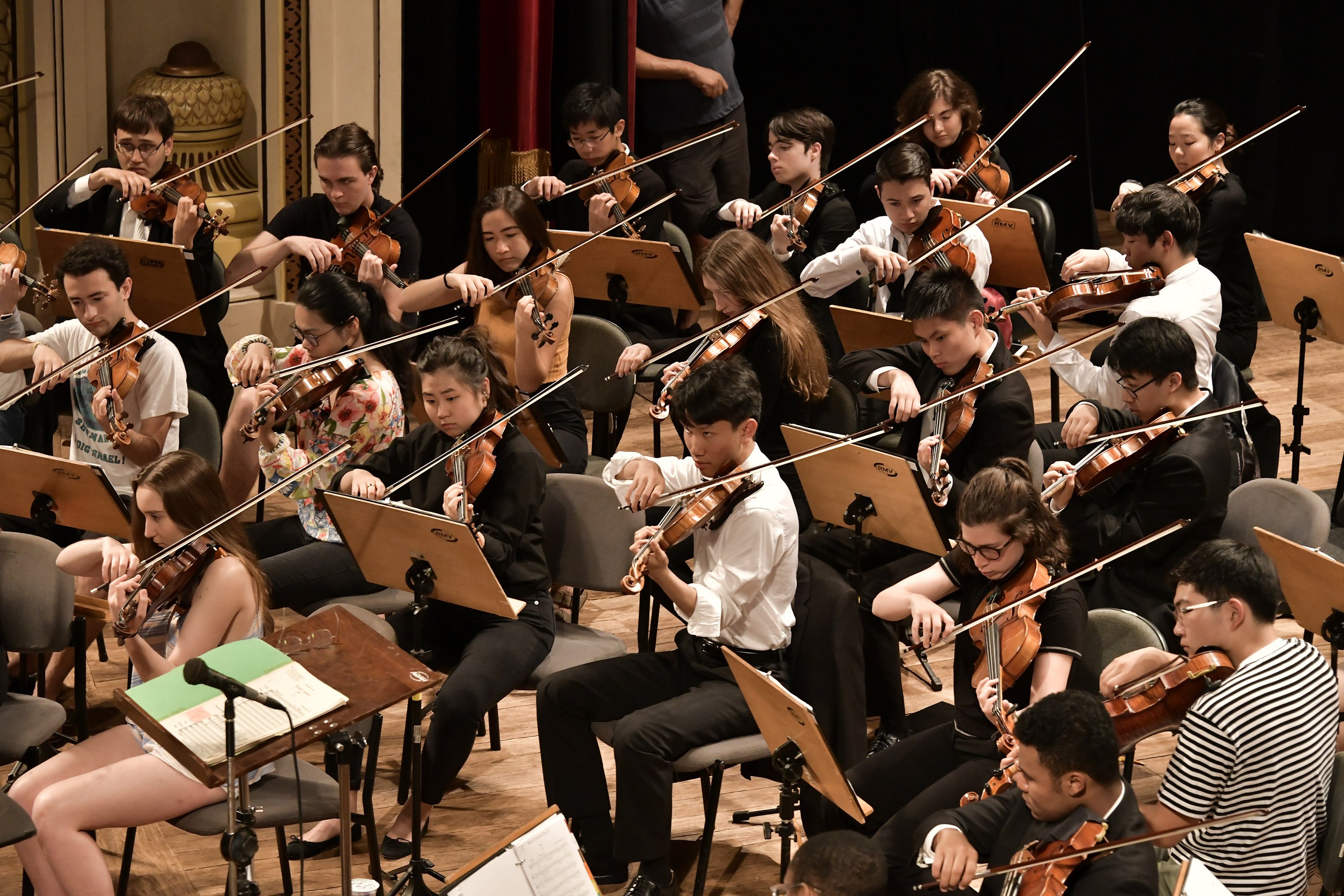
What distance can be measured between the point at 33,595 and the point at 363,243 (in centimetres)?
196

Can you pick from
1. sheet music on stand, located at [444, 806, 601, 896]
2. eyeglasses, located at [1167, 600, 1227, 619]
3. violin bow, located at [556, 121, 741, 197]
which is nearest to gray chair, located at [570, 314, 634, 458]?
violin bow, located at [556, 121, 741, 197]

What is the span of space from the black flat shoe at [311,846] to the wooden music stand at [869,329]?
82.8 inches

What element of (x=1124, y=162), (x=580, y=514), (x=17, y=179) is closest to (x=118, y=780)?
(x=580, y=514)

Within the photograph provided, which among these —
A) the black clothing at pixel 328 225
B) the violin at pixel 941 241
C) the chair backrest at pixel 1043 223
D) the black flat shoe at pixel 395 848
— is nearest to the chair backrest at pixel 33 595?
the black flat shoe at pixel 395 848

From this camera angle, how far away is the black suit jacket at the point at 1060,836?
8.50ft

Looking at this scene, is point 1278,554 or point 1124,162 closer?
point 1278,554

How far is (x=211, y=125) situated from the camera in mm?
6363

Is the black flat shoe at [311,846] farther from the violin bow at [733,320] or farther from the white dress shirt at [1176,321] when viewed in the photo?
the white dress shirt at [1176,321]

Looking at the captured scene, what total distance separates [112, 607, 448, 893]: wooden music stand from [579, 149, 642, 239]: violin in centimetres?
280

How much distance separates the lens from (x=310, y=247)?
5.09m

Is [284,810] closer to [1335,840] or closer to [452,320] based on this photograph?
[452,320]

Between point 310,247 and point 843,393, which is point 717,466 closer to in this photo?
point 843,393

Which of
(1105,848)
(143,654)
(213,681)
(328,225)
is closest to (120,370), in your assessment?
(328,225)

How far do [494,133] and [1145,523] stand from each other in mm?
3520
